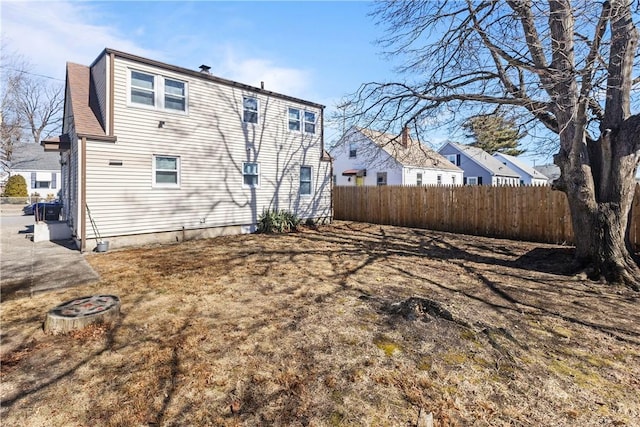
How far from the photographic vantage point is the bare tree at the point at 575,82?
5457 millimetres

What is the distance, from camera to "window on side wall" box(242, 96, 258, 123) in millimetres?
11930

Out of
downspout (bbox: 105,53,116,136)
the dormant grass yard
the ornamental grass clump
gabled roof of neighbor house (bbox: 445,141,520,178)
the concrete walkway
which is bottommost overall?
the dormant grass yard

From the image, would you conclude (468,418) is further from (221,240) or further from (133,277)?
(221,240)

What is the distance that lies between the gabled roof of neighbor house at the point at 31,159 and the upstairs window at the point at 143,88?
31.3 m

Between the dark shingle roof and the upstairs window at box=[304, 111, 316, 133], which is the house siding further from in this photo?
the dark shingle roof

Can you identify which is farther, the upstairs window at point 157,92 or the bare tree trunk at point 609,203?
the upstairs window at point 157,92

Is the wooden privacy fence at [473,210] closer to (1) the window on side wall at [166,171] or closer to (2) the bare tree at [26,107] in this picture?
(1) the window on side wall at [166,171]

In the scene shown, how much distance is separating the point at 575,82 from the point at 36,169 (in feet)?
136

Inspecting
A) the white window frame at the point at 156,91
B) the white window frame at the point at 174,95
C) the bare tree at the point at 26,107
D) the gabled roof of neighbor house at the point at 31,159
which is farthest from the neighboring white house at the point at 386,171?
the gabled roof of neighbor house at the point at 31,159

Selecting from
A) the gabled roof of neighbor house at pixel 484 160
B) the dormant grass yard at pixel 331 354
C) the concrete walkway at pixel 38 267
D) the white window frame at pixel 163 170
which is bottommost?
the dormant grass yard at pixel 331 354

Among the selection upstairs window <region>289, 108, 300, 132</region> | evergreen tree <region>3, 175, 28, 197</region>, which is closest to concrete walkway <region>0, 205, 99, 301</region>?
upstairs window <region>289, 108, 300, 132</region>

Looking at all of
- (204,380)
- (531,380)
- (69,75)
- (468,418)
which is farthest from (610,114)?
(69,75)

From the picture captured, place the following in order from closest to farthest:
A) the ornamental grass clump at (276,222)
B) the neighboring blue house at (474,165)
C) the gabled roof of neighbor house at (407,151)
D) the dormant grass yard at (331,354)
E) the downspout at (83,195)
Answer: the dormant grass yard at (331,354)
the downspout at (83,195)
the gabled roof of neighbor house at (407,151)
the ornamental grass clump at (276,222)
the neighboring blue house at (474,165)

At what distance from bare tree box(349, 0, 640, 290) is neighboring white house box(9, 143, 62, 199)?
36622mm
